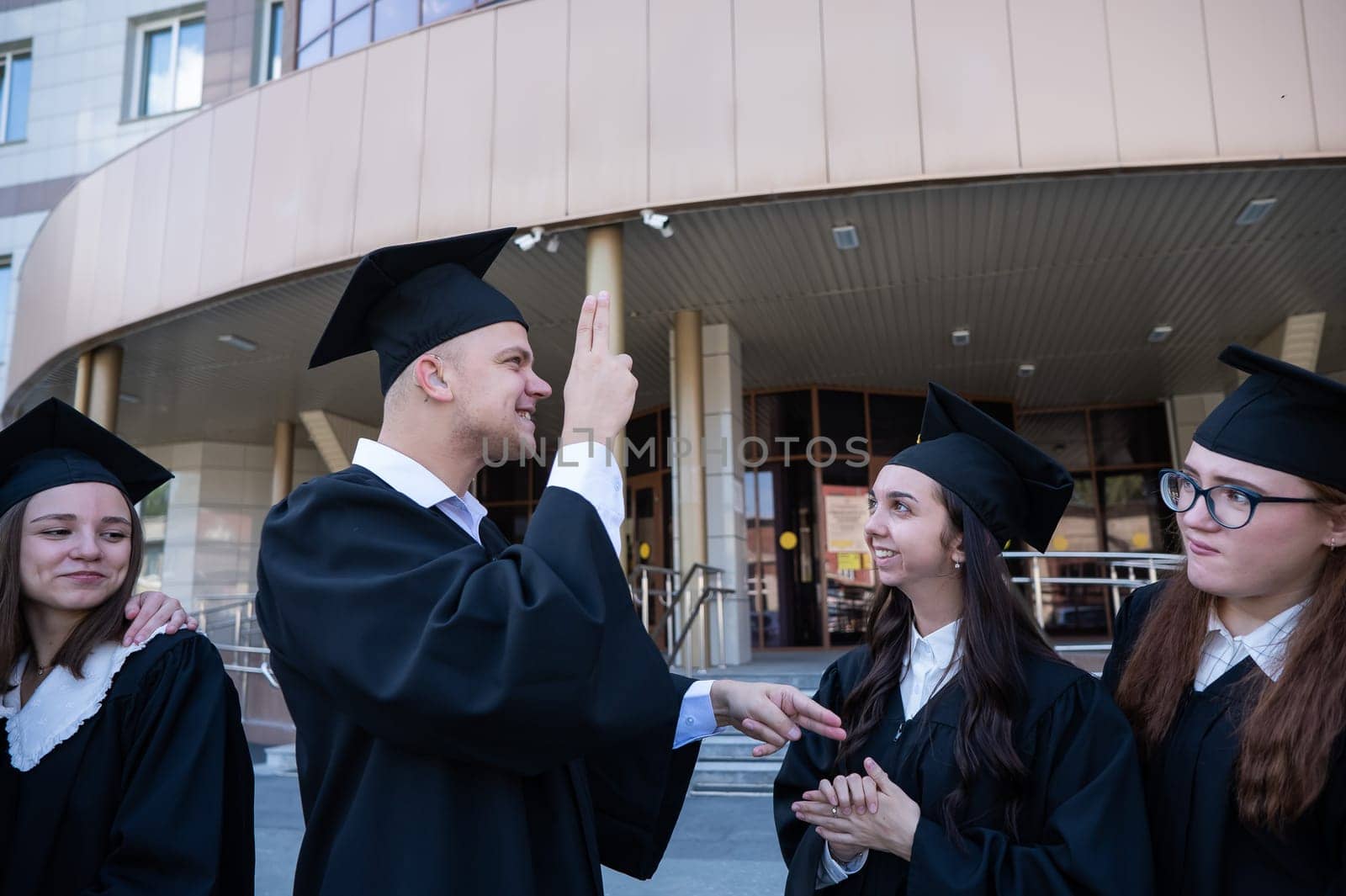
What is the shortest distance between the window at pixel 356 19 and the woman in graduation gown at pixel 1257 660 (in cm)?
884

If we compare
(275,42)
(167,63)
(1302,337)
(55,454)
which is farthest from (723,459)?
(167,63)

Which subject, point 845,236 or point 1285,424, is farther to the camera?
point 845,236

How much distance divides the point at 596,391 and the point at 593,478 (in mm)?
149

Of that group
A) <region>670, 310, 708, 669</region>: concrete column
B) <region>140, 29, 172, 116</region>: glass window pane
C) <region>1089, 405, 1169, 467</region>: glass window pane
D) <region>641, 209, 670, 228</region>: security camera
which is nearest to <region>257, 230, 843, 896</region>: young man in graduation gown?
<region>641, 209, 670, 228</region>: security camera

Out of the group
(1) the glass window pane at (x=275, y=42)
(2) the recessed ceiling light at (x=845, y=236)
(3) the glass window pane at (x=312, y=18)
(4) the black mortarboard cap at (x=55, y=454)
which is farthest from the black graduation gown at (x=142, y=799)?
(1) the glass window pane at (x=275, y=42)

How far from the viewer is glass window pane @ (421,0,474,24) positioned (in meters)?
9.52

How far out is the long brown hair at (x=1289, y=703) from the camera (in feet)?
5.55

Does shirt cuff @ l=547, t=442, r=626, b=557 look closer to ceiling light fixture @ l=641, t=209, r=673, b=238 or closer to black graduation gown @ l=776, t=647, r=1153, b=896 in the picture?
black graduation gown @ l=776, t=647, r=1153, b=896

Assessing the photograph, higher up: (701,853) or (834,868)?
(834,868)

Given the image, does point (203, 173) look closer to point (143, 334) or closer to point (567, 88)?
point (143, 334)

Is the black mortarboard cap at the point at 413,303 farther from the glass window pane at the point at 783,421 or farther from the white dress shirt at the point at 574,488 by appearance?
the glass window pane at the point at 783,421

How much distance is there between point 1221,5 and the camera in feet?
24.1

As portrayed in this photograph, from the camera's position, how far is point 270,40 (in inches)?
661

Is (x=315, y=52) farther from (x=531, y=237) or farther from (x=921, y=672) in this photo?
(x=921, y=672)
